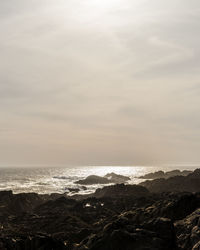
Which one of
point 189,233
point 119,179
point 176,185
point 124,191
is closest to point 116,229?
point 189,233

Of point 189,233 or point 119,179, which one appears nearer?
point 189,233

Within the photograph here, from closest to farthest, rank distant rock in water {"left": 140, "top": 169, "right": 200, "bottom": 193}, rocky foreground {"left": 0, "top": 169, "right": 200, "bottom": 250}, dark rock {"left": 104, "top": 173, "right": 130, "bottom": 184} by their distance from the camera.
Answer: rocky foreground {"left": 0, "top": 169, "right": 200, "bottom": 250}, distant rock in water {"left": 140, "top": 169, "right": 200, "bottom": 193}, dark rock {"left": 104, "top": 173, "right": 130, "bottom": 184}

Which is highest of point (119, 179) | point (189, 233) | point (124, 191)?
point (189, 233)

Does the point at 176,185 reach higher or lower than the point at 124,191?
higher

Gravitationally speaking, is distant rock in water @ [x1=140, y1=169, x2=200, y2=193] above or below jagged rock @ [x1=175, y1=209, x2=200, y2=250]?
below

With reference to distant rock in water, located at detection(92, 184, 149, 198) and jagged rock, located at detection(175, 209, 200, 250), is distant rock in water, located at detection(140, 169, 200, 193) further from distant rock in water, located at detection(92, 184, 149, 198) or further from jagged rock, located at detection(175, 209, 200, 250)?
jagged rock, located at detection(175, 209, 200, 250)

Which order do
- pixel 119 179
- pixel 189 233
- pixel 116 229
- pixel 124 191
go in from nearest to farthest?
pixel 116 229, pixel 189 233, pixel 124 191, pixel 119 179

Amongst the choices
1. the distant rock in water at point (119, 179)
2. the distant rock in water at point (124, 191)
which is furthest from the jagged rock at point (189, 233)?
the distant rock in water at point (119, 179)

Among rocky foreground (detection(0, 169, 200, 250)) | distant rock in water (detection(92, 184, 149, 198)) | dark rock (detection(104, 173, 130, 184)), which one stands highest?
rocky foreground (detection(0, 169, 200, 250))

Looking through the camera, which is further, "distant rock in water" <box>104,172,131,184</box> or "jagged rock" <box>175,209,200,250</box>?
"distant rock in water" <box>104,172,131,184</box>

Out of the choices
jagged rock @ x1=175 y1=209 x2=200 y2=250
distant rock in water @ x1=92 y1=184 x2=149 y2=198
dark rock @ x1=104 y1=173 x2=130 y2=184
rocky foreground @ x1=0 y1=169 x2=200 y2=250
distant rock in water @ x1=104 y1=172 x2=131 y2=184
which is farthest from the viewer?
distant rock in water @ x1=104 y1=172 x2=131 y2=184

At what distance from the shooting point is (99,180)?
141m

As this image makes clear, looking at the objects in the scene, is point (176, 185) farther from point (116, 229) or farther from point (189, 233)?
point (116, 229)

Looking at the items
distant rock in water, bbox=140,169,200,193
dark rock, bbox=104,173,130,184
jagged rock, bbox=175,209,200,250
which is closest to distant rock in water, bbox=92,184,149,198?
distant rock in water, bbox=140,169,200,193
